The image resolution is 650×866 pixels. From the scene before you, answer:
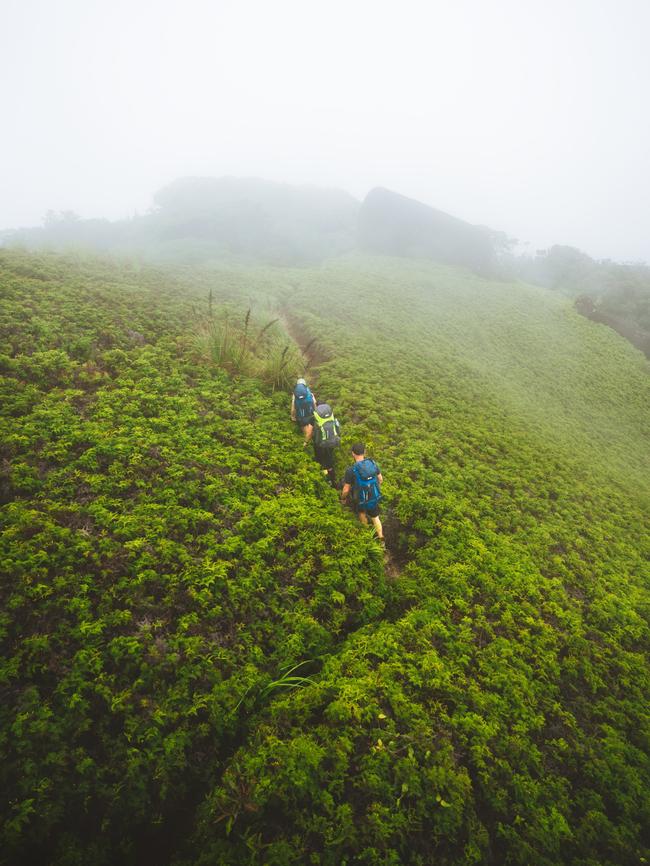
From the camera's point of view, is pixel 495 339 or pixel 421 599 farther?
pixel 495 339

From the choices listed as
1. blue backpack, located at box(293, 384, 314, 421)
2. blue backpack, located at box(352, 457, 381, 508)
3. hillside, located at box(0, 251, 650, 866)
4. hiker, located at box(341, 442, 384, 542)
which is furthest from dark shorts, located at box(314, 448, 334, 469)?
blue backpack, located at box(352, 457, 381, 508)

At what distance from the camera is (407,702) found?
527 cm

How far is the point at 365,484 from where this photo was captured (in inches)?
312

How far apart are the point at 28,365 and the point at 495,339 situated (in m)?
31.2

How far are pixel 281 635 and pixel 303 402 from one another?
6337 millimetres

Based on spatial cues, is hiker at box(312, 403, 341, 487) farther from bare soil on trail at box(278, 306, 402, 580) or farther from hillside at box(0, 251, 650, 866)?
bare soil on trail at box(278, 306, 402, 580)

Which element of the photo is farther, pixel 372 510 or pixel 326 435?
pixel 326 435

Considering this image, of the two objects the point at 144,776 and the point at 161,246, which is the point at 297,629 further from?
the point at 161,246

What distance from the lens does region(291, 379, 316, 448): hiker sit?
10.4 meters

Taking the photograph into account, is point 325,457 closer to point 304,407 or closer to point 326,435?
point 326,435

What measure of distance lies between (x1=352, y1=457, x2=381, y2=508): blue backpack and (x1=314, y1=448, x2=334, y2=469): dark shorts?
5.71 ft

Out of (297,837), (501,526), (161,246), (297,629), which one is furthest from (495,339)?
(161,246)

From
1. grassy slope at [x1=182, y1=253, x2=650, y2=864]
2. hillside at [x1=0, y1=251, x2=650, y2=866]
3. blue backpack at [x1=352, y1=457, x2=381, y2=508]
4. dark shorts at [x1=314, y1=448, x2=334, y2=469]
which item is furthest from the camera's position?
dark shorts at [x1=314, y1=448, x2=334, y2=469]

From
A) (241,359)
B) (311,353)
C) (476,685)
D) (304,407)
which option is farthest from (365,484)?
(311,353)
